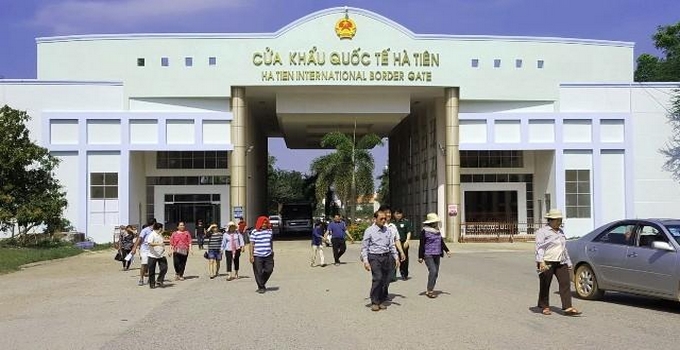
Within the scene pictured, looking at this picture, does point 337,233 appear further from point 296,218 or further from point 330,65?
point 296,218

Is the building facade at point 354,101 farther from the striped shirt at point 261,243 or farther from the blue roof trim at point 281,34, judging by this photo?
the striped shirt at point 261,243

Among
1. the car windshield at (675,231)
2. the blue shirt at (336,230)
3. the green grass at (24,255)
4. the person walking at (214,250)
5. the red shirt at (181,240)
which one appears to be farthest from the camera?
the green grass at (24,255)

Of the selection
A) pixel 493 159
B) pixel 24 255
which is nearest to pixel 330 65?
pixel 493 159

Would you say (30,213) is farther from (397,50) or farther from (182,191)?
(397,50)

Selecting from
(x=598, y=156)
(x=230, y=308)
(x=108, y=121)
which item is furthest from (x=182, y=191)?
(x=230, y=308)

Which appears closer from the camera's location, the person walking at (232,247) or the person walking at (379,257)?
the person walking at (379,257)

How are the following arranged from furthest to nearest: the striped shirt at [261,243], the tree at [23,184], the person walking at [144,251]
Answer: the tree at [23,184] < the person walking at [144,251] < the striped shirt at [261,243]

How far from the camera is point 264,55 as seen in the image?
41875 mm

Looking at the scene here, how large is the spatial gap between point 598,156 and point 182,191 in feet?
82.7

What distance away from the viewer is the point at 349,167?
46469 millimetres

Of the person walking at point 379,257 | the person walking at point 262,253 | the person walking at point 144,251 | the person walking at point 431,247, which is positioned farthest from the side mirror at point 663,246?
the person walking at point 144,251

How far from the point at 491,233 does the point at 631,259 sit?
3135cm

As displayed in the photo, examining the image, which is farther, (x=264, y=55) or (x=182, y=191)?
(x=182, y=191)

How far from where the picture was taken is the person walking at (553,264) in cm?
1169
